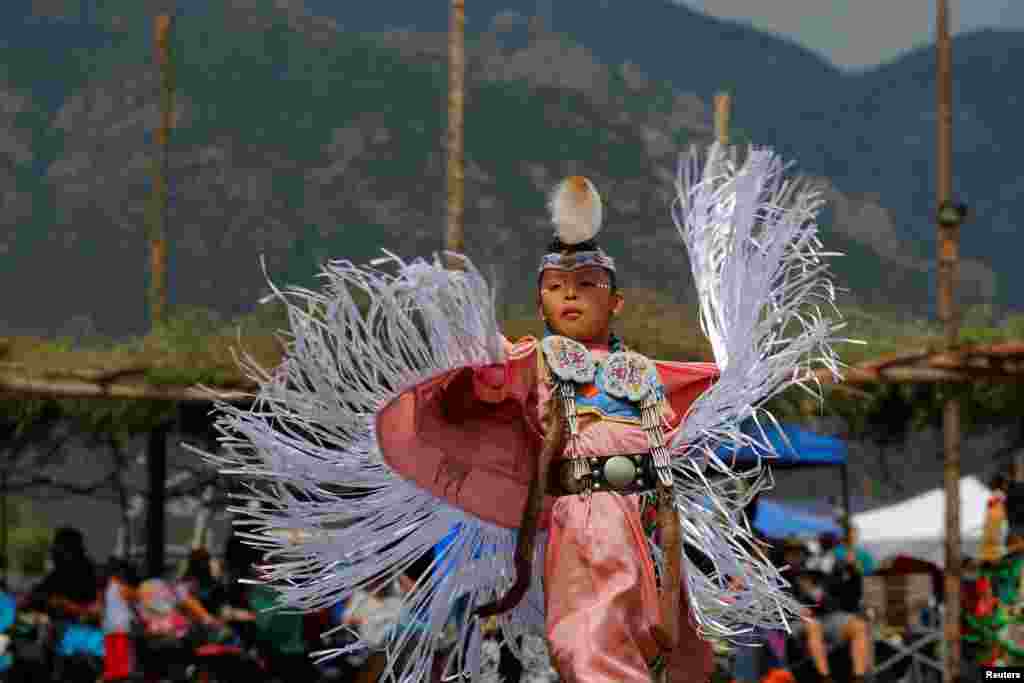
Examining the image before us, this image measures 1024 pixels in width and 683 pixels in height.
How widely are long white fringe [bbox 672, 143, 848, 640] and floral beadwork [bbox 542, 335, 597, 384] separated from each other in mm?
354

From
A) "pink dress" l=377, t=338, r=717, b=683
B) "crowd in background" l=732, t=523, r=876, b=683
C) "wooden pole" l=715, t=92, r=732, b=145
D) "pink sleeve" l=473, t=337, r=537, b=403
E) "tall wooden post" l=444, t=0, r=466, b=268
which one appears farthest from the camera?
"wooden pole" l=715, t=92, r=732, b=145

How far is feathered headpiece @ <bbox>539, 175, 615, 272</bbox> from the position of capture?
527 centimetres

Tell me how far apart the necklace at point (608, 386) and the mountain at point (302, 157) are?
161ft

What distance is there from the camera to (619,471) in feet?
16.4

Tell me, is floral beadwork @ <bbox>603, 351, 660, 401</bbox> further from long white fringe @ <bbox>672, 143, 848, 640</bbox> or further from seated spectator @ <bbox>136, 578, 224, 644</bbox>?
seated spectator @ <bbox>136, 578, 224, 644</bbox>

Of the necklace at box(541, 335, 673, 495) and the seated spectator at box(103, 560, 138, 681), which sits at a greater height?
the necklace at box(541, 335, 673, 495)

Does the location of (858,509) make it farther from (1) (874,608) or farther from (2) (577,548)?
(2) (577,548)

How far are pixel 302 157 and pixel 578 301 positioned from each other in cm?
8319

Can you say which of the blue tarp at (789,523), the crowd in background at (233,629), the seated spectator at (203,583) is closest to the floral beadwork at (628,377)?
the crowd in background at (233,629)

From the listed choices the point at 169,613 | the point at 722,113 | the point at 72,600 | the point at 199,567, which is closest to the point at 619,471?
the point at 169,613

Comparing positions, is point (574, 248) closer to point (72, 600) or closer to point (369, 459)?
point (369, 459)

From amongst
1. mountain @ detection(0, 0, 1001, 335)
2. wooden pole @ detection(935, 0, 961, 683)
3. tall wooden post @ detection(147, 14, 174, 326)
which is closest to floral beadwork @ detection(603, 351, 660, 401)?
wooden pole @ detection(935, 0, 961, 683)

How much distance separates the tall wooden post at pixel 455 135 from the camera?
11.0 metres

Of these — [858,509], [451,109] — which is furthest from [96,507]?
[451,109]
